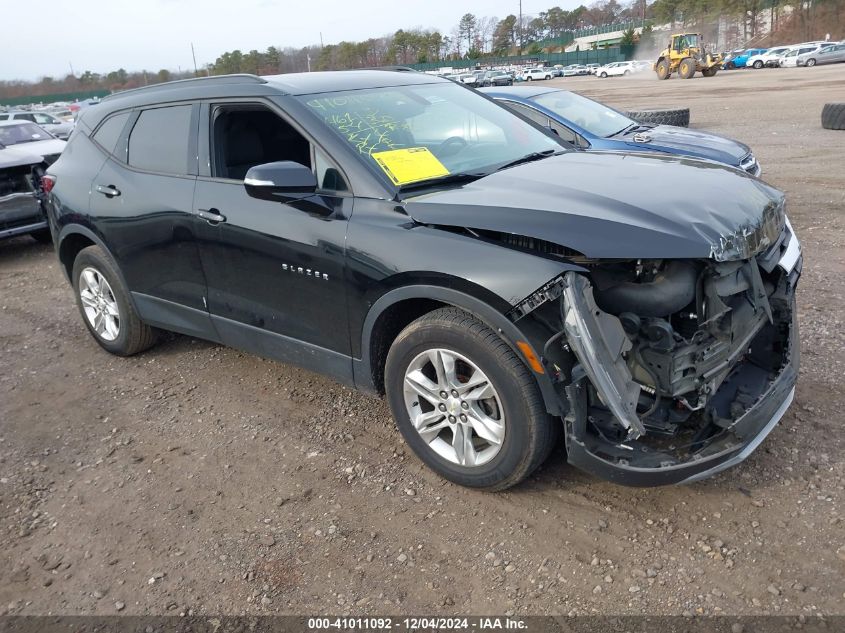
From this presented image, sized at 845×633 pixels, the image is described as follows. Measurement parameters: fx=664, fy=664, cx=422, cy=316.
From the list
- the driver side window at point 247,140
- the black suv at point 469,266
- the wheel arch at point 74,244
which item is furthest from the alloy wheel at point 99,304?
the driver side window at point 247,140

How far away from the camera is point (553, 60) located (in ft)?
281

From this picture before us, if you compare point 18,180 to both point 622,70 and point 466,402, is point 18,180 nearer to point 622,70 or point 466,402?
point 466,402

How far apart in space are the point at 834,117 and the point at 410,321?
14.6 meters

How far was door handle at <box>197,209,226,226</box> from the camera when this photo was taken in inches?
146

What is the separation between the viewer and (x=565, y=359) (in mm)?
2643

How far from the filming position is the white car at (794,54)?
4606 centimetres

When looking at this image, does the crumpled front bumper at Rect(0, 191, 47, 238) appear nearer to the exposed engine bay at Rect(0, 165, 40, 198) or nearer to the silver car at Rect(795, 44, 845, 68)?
the exposed engine bay at Rect(0, 165, 40, 198)

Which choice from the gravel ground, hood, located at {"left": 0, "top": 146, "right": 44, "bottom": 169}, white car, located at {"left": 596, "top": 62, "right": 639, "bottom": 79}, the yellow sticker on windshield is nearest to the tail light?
the gravel ground

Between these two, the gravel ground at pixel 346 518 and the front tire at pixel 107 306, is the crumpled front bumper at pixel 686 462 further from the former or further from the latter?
the front tire at pixel 107 306

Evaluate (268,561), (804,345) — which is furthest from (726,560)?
(804,345)

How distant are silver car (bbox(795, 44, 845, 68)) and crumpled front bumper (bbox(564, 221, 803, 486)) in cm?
5251

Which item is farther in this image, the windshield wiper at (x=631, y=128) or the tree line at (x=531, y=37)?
the tree line at (x=531, y=37)

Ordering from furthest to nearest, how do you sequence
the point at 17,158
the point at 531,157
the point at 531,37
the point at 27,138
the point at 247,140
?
the point at 531,37
the point at 27,138
the point at 17,158
the point at 247,140
the point at 531,157

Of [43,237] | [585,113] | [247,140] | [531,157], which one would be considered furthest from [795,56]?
[247,140]
